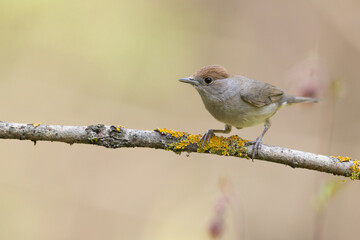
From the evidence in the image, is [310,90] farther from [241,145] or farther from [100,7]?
[100,7]

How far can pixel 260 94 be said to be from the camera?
206 inches

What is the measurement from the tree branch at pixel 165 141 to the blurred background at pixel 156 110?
1572mm

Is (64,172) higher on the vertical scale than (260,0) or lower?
lower

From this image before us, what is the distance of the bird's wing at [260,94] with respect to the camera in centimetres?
511

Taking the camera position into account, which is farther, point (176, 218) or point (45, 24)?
point (45, 24)

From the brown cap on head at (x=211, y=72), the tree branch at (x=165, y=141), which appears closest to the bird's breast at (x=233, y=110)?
the brown cap on head at (x=211, y=72)

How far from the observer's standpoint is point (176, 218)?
6.77 meters

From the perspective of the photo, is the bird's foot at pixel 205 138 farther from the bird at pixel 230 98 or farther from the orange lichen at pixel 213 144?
the bird at pixel 230 98

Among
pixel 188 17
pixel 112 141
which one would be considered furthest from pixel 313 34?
pixel 112 141

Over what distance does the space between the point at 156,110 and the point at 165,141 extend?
433 centimetres

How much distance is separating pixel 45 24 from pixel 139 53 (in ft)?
6.43

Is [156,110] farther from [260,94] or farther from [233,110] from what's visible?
[233,110]

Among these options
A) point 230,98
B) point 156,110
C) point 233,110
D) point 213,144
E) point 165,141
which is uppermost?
point 156,110

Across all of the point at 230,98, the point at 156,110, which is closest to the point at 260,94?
the point at 230,98
